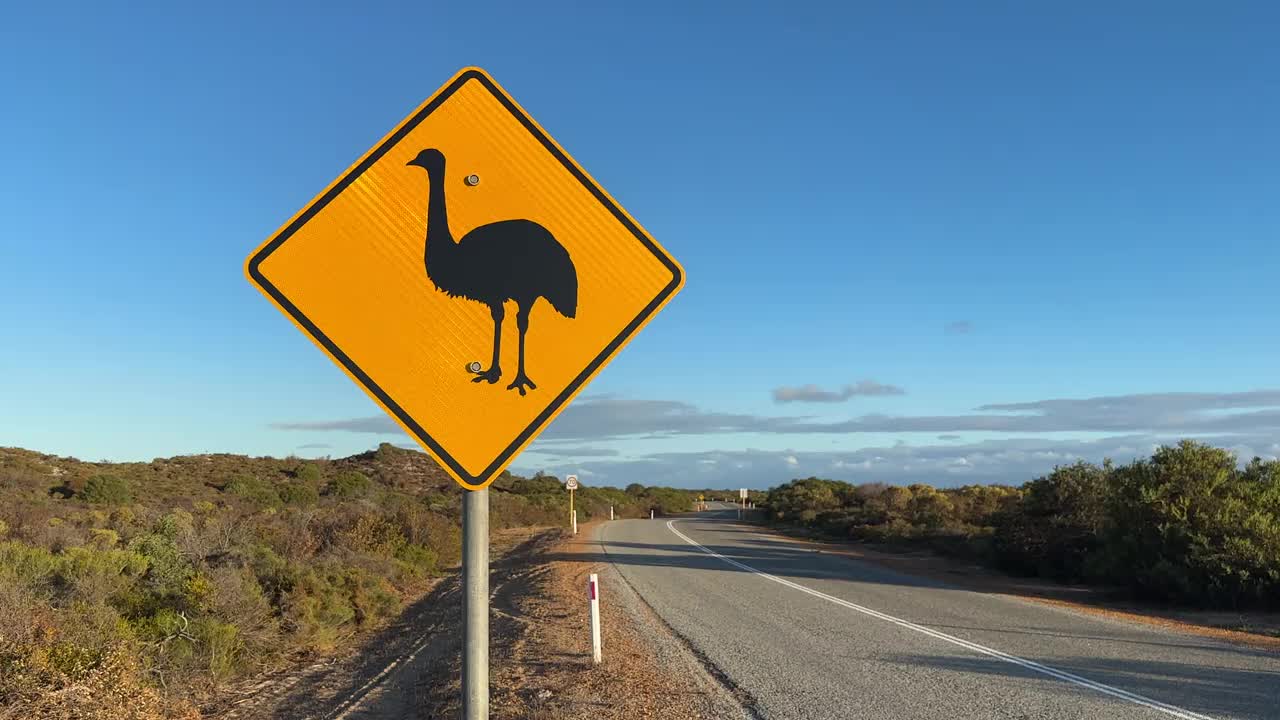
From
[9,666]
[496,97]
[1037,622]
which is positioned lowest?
[1037,622]

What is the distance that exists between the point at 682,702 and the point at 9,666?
6.08 meters

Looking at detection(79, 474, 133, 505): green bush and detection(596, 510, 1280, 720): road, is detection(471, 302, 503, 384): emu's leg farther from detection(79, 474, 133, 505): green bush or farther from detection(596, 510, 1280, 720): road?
detection(79, 474, 133, 505): green bush

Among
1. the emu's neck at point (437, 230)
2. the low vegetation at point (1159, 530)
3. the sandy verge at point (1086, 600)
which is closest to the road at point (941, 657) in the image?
the sandy verge at point (1086, 600)

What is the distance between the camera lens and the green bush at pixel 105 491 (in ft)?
100

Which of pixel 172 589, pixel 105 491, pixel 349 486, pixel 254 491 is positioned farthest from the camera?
pixel 349 486

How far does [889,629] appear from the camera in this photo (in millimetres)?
13242

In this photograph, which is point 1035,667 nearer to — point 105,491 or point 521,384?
point 521,384

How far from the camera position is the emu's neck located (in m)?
2.24

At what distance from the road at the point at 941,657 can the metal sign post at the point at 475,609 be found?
6804 mm

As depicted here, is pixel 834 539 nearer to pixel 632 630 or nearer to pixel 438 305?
pixel 632 630

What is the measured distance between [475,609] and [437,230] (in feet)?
3.21

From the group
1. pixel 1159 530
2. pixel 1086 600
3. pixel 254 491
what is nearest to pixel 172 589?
pixel 1086 600

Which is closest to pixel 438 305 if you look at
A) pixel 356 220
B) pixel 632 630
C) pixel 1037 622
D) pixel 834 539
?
pixel 356 220

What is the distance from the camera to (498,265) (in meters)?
2.26
